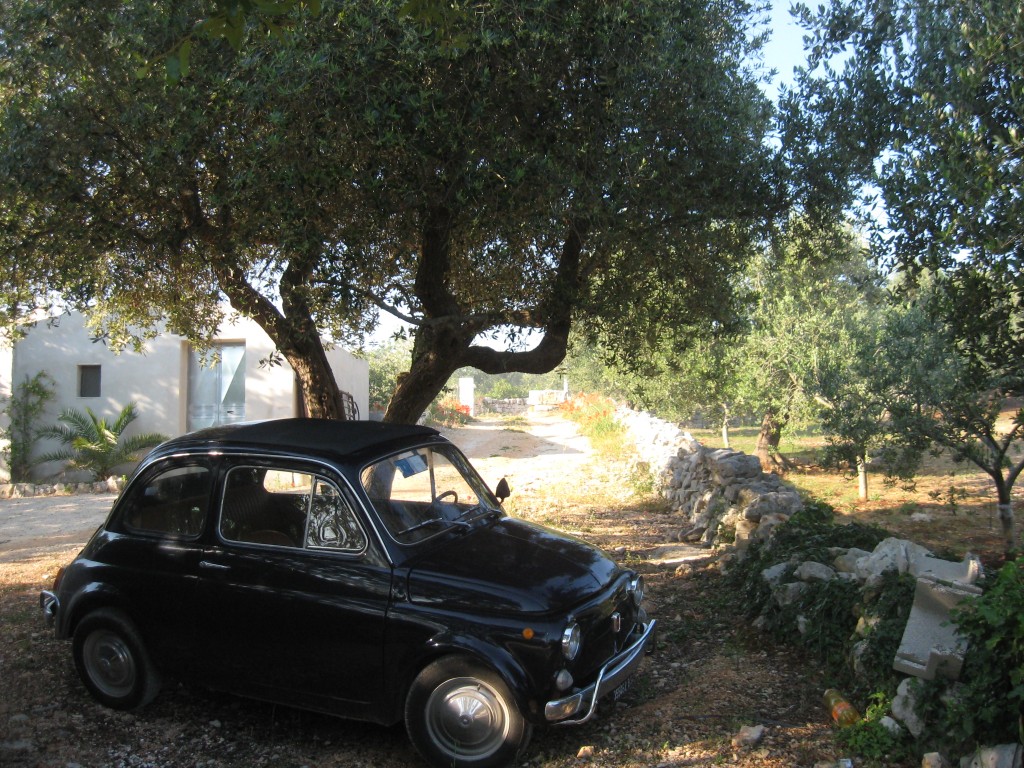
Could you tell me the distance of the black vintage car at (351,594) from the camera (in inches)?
158

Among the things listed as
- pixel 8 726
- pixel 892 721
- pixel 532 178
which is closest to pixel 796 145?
pixel 532 178

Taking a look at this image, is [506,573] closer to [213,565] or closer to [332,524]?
[332,524]

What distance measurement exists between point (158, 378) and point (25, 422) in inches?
124

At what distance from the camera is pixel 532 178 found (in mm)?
6363

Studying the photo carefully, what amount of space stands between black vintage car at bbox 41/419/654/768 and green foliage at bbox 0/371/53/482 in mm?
14746

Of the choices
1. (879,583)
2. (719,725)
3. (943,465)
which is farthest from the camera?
(943,465)

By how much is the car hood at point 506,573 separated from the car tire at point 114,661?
6.37 ft

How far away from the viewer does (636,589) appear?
484 cm

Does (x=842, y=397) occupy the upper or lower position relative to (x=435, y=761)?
upper

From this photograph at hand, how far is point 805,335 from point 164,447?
12461 mm

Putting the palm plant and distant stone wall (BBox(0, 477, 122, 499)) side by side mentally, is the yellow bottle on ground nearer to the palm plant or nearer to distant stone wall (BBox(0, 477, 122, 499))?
distant stone wall (BBox(0, 477, 122, 499))

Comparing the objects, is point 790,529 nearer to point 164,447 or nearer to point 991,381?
point 991,381

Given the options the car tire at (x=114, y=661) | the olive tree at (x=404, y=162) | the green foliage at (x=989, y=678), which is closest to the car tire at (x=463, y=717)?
the car tire at (x=114, y=661)

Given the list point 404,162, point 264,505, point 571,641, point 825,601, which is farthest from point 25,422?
point 825,601
